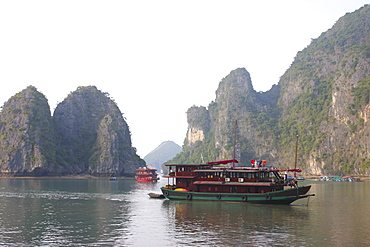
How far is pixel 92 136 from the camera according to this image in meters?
183

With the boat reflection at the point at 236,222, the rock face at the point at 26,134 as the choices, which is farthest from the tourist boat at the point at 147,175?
the boat reflection at the point at 236,222

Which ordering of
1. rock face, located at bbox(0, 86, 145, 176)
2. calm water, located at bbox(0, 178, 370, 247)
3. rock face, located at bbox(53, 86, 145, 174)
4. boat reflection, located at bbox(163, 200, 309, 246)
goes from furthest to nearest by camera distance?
rock face, located at bbox(53, 86, 145, 174), rock face, located at bbox(0, 86, 145, 176), boat reflection, located at bbox(163, 200, 309, 246), calm water, located at bbox(0, 178, 370, 247)

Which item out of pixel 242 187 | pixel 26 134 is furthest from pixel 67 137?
pixel 242 187

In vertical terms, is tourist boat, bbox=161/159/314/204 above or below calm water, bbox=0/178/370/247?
above

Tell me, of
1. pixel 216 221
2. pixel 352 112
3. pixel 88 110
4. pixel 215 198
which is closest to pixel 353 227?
pixel 216 221

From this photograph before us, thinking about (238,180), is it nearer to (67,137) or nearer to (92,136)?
(67,137)

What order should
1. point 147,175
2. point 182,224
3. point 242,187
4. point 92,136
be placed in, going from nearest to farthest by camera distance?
1. point 182,224
2. point 242,187
3. point 147,175
4. point 92,136

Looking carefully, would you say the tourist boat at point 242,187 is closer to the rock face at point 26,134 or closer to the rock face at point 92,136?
the rock face at point 26,134

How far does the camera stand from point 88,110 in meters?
190

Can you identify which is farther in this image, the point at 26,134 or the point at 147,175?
the point at 26,134

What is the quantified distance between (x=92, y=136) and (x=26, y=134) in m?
37.1

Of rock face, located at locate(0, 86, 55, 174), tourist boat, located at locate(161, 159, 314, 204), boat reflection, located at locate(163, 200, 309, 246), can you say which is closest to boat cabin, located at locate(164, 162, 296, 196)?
tourist boat, located at locate(161, 159, 314, 204)

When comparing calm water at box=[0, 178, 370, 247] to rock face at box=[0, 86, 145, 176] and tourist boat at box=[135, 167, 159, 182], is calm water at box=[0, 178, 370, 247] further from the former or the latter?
rock face at box=[0, 86, 145, 176]

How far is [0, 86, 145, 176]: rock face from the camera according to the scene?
14588cm
